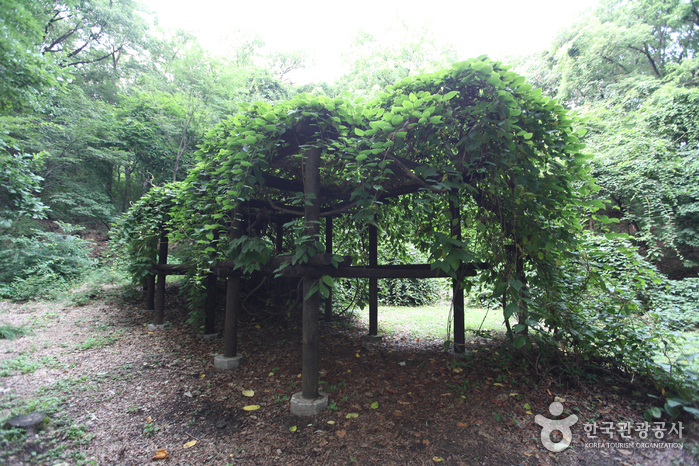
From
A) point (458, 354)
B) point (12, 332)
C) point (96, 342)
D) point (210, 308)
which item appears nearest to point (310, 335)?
point (458, 354)

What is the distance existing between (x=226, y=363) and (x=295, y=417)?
142cm

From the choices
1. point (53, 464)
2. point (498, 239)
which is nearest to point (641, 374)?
point (498, 239)

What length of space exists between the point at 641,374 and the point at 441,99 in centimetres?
279

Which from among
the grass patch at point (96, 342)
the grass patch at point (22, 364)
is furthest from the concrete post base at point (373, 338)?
the grass patch at point (22, 364)

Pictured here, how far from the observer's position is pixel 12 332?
181 inches

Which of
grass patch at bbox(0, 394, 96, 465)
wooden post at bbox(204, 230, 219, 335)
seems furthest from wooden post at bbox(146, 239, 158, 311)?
grass patch at bbox(0, 394, 96, 465)

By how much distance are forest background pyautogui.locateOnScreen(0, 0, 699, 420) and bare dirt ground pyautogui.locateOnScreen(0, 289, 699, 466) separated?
880mm

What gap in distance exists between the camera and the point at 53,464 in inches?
85.1

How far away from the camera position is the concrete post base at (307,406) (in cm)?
282

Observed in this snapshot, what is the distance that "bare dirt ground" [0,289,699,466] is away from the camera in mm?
2256

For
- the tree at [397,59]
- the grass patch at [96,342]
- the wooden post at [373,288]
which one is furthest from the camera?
the tree at [397,59]

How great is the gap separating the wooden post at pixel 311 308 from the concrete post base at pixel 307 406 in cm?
6

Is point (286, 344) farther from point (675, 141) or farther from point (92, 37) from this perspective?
point (92, 37)

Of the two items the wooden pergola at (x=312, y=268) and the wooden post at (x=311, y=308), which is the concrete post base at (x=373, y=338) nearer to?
the wooden pergola at (x=312, y=268)
